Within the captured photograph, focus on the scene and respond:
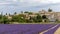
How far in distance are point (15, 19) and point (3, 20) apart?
6.77m

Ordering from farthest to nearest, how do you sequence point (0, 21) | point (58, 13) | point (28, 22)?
point (58, 13), point (28, 22), point (0, 21)

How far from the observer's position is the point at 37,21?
392 ft

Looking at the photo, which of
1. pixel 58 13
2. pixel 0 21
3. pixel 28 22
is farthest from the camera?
pixel 58 13

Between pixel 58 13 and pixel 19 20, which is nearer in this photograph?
pixel 19 20

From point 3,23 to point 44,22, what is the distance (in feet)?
69.6

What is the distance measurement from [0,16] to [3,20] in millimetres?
11837

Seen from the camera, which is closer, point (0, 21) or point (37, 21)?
point (0, 21)

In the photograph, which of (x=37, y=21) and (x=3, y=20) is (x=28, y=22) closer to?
(x=37, y=21)

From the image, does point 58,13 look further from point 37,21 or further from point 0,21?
point 0,21

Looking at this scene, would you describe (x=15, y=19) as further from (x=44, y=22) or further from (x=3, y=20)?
(x=44, y=22)

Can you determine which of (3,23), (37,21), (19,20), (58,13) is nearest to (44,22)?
(37,21)

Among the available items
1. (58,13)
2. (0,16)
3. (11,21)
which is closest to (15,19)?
(11,21)

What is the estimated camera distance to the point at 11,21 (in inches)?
4532

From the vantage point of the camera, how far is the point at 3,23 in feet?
361
